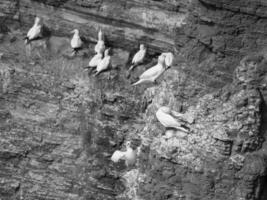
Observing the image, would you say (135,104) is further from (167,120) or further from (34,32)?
(34,32)

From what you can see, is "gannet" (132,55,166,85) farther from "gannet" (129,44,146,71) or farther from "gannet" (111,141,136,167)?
"gannet" (111,141,136,167)

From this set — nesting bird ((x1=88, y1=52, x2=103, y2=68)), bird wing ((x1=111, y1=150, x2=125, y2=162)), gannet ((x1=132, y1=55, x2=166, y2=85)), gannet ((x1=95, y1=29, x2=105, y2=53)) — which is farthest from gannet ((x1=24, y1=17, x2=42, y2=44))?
bird wing ((x1=111, y1=150, x2=125, y2=162))

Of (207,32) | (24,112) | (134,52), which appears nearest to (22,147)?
(24,112)

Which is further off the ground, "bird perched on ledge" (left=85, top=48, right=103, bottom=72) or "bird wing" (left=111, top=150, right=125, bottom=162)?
"bird perched on ledge" (left=85, top=48, right=103, bottom=72)

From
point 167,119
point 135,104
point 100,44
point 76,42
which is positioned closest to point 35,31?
point 76,42

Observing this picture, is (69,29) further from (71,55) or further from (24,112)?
(24,112)

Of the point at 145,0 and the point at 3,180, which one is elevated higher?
the point at 145,0

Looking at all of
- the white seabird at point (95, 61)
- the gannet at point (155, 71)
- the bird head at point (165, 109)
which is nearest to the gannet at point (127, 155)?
the gannet at point (155, 71)
